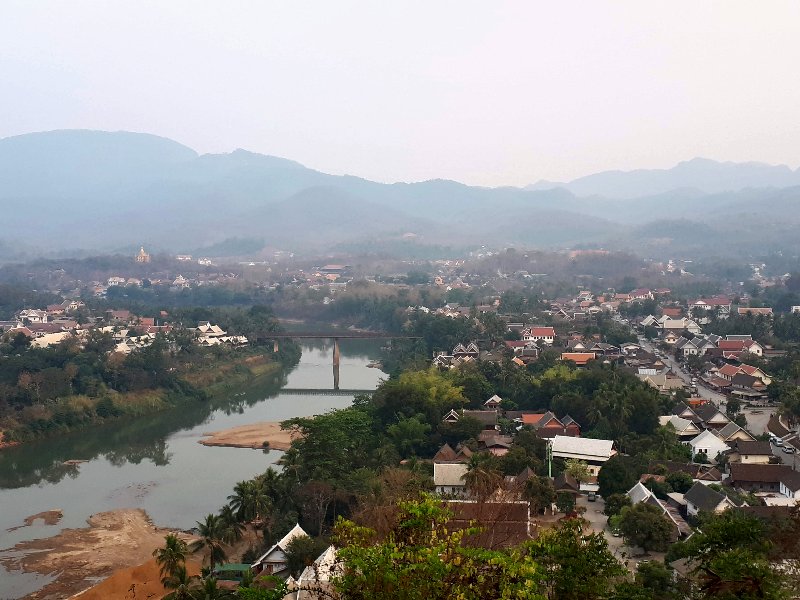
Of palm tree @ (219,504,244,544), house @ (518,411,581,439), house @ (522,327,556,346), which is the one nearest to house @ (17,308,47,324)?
house @ (522,327,556,346)

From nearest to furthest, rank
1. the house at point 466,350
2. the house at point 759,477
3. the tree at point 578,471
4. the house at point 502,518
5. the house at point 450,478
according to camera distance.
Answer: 1. the house at point 502,518
2. the house at point 759,477
3. the house at point 450,478
4. the tree at point 578,471
5. the house at point 466,350

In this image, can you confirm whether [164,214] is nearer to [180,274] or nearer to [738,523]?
[180,274]

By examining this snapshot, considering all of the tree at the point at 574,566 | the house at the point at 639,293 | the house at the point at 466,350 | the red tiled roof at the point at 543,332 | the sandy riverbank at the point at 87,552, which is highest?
the tree at the point at 574,566

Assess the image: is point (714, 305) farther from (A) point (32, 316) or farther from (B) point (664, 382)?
(A) point (32, 316)

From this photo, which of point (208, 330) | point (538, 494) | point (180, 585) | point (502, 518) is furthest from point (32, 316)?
point (502, 518)

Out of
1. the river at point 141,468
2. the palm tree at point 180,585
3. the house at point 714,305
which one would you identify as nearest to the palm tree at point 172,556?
the palm tree at point 180,585

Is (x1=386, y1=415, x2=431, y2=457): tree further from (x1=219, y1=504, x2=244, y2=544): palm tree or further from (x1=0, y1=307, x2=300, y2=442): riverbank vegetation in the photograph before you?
(x1=0, y1=307, x2=300, y2=442): riverbank vegetation

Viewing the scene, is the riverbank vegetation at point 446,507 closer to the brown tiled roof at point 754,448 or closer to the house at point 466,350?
the brown tiled roof at point 754,448
